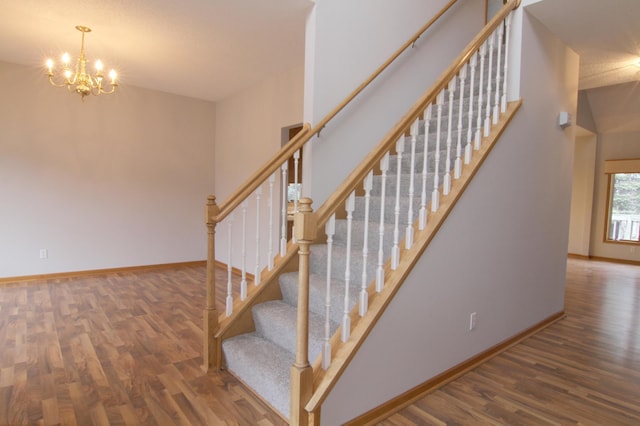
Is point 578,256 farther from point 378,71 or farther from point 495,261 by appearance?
point 378,71

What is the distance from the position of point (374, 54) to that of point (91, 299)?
3999 mm

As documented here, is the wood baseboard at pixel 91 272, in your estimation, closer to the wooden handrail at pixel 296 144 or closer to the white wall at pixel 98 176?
the white wall at pixel 98 176

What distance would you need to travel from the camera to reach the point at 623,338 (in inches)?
130

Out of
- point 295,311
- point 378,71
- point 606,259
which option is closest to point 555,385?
point 295,311

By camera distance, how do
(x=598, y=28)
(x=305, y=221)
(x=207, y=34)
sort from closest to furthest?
(x=305, y=221)
(x=598, y=28)
(x=207, y=34)

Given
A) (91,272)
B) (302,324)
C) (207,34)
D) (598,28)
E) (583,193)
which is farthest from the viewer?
(583,193)

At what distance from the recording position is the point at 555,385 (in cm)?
243

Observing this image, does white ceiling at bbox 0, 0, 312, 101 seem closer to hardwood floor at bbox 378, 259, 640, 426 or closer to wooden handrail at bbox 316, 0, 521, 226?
wooden handrail at bbox 316, 0, 521, 226

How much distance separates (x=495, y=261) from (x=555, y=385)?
0.90 m

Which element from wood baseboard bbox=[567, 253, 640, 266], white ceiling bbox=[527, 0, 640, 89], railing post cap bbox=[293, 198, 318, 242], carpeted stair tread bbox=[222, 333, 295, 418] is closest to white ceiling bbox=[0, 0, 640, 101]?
white ceiling bbox=[527, 0, 640, 89]

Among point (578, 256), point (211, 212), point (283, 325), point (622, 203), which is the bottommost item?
point (578, 256)

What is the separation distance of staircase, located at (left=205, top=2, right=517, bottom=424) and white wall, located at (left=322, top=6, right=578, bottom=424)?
0.15m

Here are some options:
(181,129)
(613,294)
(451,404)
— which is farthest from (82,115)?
(613,294)

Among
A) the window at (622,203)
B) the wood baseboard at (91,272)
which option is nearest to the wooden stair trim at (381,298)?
the wood baseboard at (91,272)
